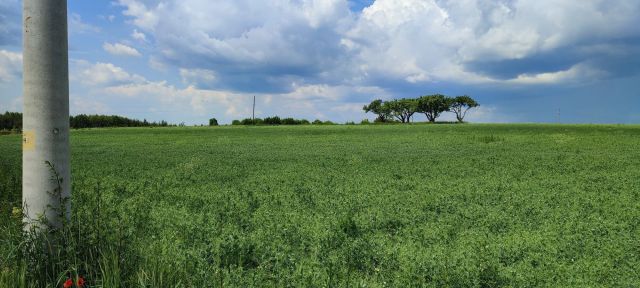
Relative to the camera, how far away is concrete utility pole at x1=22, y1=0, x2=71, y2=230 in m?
4.57

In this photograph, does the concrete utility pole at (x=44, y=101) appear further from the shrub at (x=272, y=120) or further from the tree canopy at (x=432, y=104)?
the tree canopy at (x=432, y=104)

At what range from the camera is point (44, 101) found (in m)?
4.57

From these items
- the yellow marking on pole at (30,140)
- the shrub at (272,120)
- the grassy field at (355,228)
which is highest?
the shrub at (272,120)

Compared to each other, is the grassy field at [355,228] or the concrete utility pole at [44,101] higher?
the concrete utility pole at [44,101]

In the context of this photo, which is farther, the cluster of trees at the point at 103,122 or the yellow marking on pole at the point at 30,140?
the cluster of trees at the point at 103,122

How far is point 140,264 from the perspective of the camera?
16.0 feet

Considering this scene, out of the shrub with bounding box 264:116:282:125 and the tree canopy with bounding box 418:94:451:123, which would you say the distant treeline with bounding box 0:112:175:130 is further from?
the tree canopy with bounding box 418:94:451:123

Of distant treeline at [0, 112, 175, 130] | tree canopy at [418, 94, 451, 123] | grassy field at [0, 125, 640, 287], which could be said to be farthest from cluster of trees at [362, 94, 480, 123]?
grassy field at [0, 125, 640, 287]

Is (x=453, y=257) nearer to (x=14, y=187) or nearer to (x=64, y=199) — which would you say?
(x=64, y=199)

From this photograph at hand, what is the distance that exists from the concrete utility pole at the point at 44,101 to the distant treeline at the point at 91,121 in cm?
8620

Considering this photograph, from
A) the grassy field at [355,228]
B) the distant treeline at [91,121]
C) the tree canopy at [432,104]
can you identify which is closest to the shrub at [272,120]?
the distant treeline at [91,121]

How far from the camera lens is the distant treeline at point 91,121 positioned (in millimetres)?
89688

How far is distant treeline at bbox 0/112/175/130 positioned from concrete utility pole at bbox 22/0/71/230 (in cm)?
8620

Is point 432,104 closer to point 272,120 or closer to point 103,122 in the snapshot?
point 272,120
